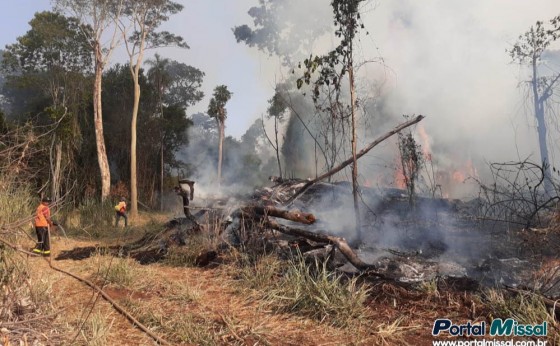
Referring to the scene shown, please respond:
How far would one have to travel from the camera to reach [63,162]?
14664 mm

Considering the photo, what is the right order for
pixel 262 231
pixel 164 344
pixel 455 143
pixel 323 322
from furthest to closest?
1. pixel 455 143
2. pixel 262 231
3. pixel 323 322
4. pixel 164 344

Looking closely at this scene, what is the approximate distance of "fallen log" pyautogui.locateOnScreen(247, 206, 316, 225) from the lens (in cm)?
664

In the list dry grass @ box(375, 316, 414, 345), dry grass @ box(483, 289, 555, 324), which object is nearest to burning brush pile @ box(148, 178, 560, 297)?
dry grass @ box(483, 289, 555, 324)

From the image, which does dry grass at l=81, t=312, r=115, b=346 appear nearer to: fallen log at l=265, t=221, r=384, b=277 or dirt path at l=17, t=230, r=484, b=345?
dirt path at l=17, t=230, r=484, b=345

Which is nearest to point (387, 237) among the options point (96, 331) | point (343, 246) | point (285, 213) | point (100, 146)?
point (285, 213)

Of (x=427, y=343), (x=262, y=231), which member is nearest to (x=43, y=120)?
(x=262, y=231)

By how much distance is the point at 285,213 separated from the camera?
7086 millimetres

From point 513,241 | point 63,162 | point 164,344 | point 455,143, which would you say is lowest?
point 164,344

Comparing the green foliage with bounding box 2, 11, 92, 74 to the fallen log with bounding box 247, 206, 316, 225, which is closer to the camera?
the fallen log with bounding box 247, 206, 316, 225

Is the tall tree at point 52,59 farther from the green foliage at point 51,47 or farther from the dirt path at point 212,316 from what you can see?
the dirt path at point 212,316

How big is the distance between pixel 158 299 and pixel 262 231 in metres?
2.41

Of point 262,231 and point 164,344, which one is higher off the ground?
point 262,231

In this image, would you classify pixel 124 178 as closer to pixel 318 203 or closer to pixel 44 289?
pixel 318 203

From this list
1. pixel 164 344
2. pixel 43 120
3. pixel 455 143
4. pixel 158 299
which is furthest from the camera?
pixel 455 143
